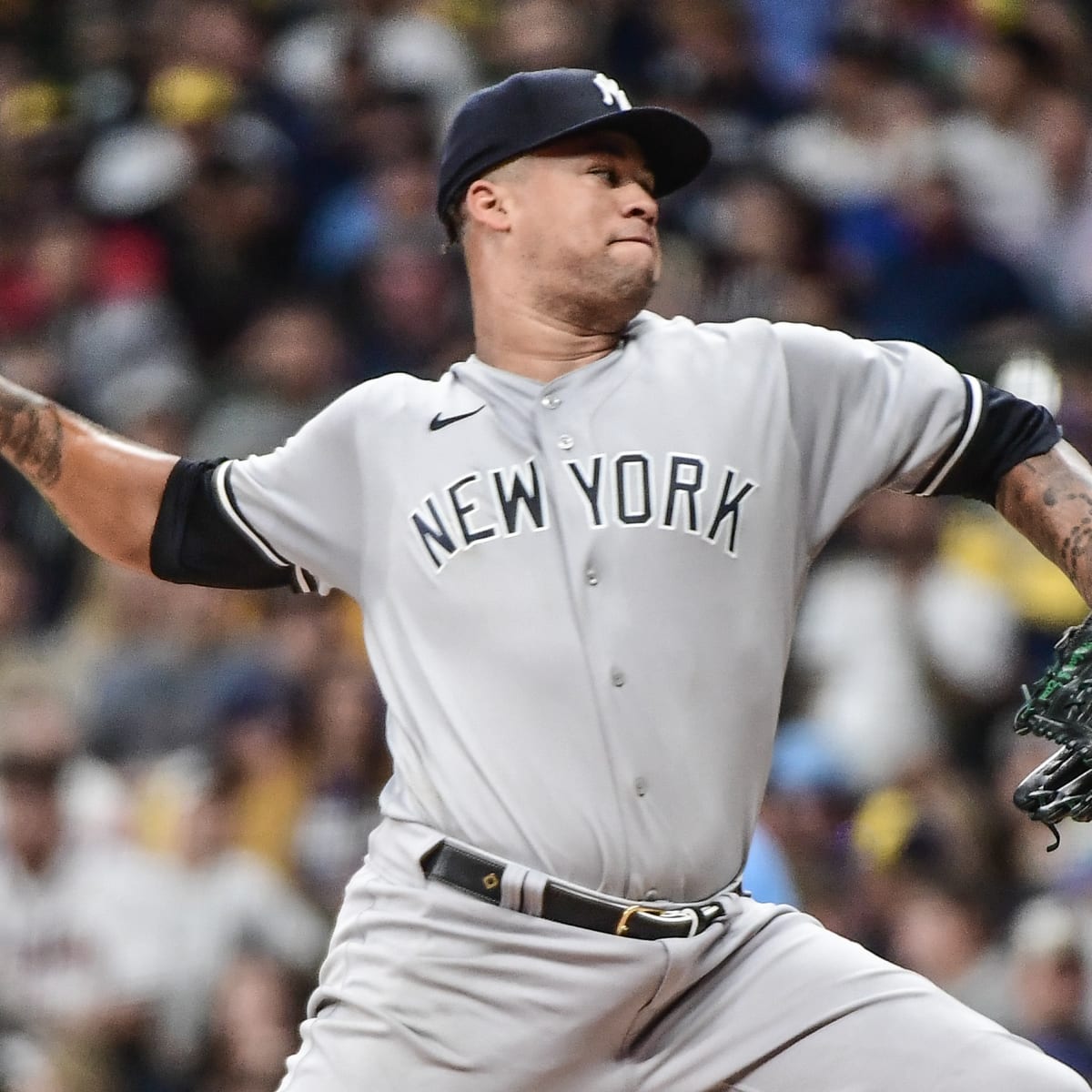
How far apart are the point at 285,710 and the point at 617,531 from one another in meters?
3.68

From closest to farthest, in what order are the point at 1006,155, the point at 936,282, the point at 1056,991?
the point at 1056,991 < the point at 936,282 < the point at 1006,155

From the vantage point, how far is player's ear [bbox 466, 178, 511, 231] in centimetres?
331

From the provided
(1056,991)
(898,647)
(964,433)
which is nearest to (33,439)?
(964,433)

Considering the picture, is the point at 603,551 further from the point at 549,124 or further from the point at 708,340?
the point at 549,124

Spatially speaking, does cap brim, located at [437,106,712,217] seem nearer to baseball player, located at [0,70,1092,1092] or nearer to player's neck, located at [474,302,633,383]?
baseball player, located at [0,70,1092,1092]

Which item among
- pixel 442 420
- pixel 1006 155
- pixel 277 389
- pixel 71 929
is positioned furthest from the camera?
pixel 277 389

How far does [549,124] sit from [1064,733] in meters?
1.20

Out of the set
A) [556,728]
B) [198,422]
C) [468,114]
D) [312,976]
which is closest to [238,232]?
[198,422]

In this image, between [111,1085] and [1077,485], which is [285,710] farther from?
[1077,485]

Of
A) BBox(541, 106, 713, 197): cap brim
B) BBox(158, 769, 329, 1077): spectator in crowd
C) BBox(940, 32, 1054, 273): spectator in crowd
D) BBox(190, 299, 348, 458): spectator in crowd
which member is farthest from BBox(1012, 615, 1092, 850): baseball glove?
BBox(190, 299, 348, 458): spectator in crowd

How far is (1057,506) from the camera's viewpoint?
3.04 meters

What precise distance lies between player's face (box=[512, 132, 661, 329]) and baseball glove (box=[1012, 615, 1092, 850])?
2.80ft

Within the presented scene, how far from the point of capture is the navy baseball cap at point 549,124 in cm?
323

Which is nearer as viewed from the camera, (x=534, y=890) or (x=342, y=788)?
(x=534, y=890)
